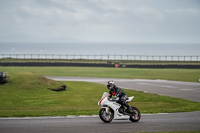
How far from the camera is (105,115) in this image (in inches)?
570

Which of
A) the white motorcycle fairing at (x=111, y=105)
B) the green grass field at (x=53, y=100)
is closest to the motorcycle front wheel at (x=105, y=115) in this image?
the white motorcycle fairing at (x=111, y=105)

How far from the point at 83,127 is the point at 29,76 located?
53.9ft

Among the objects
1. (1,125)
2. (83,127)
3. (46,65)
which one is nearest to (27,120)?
(1,125)

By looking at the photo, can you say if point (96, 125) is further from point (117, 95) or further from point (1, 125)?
point (1, 125)

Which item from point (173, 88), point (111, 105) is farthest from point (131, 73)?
point (111, 105)

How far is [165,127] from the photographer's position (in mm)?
13492

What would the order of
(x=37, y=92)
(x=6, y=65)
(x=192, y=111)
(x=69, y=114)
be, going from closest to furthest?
(x=69, y=114) → (x=192, y=111) → (x=37, y=92) → (x=6, y=65)

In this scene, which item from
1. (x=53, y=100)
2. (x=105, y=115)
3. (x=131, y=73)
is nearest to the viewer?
(x=105, y=115)

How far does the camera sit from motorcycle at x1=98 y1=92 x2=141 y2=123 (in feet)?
47.2

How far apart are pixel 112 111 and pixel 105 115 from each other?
36 cm

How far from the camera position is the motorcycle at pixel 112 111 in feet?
47.2

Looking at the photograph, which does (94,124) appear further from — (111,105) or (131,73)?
(131,73)

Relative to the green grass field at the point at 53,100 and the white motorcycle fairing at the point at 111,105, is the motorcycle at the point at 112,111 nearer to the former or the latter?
the white motorcycle fairing at the point at 111,105

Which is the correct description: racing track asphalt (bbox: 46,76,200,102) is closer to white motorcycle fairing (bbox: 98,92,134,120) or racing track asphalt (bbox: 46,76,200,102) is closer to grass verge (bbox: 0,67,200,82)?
grass verge (bbox: 0,67,200,82)
